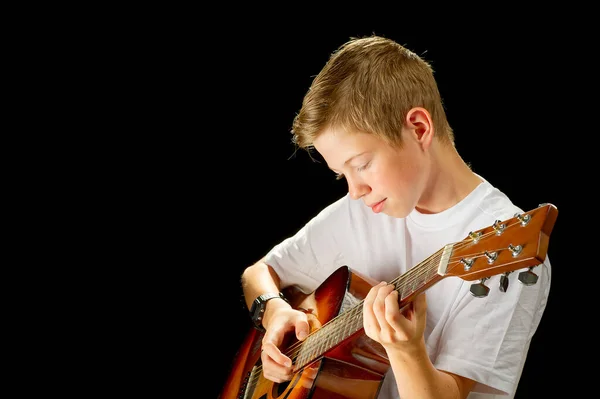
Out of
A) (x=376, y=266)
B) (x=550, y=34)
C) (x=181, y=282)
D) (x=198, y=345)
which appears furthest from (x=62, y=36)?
(x=550, y=34)

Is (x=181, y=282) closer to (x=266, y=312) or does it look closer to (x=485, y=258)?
(x=266, y=312)

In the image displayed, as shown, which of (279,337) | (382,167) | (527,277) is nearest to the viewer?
(527,277)

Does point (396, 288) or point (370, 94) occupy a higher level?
point (370, 94)

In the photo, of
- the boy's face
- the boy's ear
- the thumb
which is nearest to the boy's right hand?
the thumb

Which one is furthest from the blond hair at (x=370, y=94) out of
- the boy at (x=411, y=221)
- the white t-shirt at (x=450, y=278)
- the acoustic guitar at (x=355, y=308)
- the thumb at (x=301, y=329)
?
the thumb at (x=301, y=329)

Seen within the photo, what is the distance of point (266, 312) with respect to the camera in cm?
192

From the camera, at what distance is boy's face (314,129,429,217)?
1.51 m

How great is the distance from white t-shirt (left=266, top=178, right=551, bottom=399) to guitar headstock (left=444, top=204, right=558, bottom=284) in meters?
0.19

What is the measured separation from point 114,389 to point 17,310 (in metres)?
0.46

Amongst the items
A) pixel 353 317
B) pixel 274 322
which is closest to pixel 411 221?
pixel 353 317

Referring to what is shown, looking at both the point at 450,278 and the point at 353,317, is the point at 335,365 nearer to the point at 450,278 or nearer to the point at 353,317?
the point at 353,317

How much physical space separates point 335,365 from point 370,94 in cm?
61

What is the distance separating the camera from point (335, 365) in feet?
5.15

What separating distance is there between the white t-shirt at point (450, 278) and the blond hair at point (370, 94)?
0.71ft
